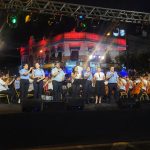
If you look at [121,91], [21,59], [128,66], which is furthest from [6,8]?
[21,59]

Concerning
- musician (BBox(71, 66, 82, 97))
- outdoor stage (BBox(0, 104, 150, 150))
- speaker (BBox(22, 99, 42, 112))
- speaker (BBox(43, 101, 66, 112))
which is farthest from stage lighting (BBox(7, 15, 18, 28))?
outdoor stage (BBox(0, 104, 150, 150))

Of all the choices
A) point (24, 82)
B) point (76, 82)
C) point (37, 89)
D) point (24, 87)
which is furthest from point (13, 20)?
point (37, 89)

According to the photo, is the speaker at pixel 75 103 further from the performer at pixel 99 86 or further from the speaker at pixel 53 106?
the performer at pixel 99 86

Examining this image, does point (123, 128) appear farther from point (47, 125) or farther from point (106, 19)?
point (106, 19)

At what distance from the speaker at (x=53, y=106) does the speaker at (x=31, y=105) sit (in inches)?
12.5

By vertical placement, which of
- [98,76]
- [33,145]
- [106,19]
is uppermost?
[106,19]

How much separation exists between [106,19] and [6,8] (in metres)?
5.54

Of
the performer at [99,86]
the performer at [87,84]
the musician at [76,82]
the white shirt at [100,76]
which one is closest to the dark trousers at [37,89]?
the musician at [76,82]

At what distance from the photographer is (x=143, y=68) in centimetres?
4806

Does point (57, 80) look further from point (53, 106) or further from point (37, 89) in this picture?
point (53, 106)

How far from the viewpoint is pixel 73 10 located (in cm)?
2088

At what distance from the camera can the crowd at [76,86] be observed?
15.6 meters

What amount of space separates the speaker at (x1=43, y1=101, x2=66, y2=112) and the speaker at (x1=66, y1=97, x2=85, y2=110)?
0.28 metres

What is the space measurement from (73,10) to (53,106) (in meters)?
8.83
